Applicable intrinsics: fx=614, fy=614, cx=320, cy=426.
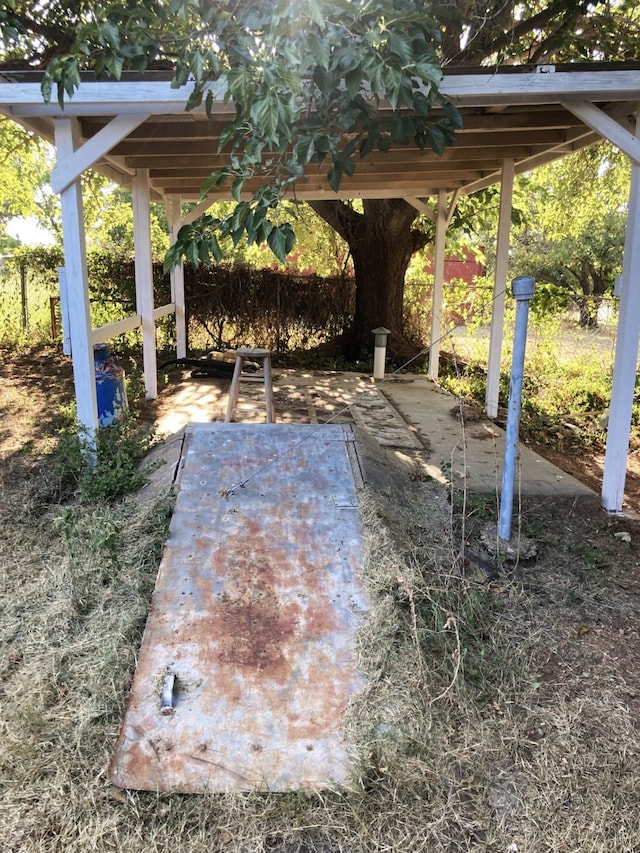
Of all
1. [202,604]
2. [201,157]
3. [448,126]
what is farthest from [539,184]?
[202,604]

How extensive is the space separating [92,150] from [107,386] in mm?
2181

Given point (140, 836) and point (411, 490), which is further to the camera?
point (411, 490)

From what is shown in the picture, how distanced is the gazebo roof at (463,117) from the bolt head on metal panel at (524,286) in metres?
1.26

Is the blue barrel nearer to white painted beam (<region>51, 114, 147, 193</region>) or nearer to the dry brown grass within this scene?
white painted beam (<region>51, 114, 147, 193</region>)

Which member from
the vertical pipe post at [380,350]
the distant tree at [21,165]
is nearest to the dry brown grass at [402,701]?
the vertical pipe post at [380,350]

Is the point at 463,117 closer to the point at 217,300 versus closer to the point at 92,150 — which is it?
the point at 92,150

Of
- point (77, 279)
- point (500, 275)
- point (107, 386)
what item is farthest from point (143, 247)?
point (500, 275)

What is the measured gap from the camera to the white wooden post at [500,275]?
6.39 metres

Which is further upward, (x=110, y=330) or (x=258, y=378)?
(x=110, y=330)

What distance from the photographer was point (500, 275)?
642cm

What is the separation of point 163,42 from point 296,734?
3432 mm

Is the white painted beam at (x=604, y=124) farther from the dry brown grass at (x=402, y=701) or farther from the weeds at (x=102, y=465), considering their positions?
the weeds at (x=102, y=465)

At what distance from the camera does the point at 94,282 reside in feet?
35.2

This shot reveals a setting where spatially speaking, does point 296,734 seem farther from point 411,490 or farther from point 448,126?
point 448,126
